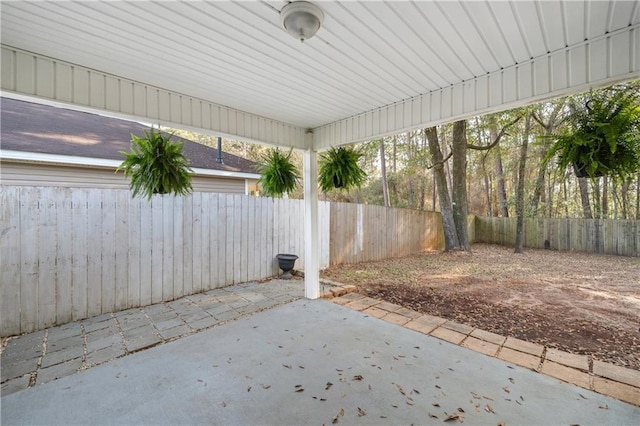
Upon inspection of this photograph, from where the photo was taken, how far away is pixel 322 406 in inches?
67.9

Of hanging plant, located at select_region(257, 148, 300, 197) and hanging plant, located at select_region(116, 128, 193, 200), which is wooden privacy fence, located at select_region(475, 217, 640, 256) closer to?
hanging plant, located at select_region(257, 148, 300, 197)

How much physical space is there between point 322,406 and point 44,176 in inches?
208

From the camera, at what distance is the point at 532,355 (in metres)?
2.30

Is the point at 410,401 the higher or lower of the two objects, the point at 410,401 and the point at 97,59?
the lower

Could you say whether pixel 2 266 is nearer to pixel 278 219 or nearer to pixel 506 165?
pixel 278 219

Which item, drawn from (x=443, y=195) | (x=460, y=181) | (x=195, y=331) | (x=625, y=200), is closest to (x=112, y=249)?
(x=195, y=331)

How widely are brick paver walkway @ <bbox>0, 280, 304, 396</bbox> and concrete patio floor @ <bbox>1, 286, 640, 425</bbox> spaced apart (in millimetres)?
166

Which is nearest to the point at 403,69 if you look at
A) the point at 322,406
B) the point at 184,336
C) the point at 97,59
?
the point at 97,59

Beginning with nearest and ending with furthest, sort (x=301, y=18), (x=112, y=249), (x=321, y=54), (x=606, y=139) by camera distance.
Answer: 1. (x=301, y=18)
2. (x=606, y=139)
3. (x=321, y=54)
4. (x=112, y=249)

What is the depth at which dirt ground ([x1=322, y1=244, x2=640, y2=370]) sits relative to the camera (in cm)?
268

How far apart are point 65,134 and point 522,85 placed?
6.55 metres

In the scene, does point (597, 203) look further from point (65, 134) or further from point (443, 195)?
point (65, 134)

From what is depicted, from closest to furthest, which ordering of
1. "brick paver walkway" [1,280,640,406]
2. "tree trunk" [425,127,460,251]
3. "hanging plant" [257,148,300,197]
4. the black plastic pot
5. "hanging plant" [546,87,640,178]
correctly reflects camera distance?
"hanging plant" [546,87,640,178]
"brick paver walkway" [1,280,640,406]
"hanging plant" [257,148,300,197]
the black plastic pot
"tree trunk" [425,127,460,251]

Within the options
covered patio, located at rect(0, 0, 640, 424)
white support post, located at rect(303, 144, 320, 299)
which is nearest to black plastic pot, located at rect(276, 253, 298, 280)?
white support post, located at rect(303, 144, 320, 299)
